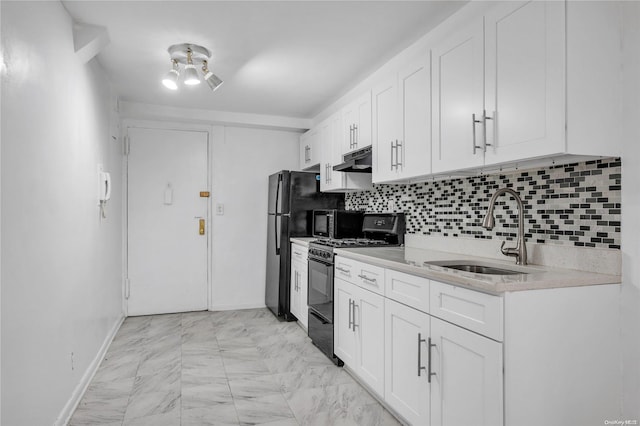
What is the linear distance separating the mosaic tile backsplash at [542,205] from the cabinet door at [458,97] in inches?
15.1

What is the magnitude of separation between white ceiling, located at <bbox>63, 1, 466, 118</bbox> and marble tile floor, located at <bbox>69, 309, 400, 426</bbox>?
93.4 inches

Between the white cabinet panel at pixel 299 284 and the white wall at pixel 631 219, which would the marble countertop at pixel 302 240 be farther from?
the white wall at pixel 631 219

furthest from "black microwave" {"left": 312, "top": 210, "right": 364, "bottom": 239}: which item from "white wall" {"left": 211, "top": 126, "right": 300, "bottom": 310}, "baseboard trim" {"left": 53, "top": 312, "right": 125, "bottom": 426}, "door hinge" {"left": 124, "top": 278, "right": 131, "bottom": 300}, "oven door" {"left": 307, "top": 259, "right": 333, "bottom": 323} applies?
"door hinge" {"left": 124, "top": 278, "right": 131, "bottom": 300}

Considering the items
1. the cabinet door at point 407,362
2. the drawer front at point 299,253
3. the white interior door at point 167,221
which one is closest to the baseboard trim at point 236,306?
the white interior door at point 167,221

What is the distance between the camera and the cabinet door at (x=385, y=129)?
2.74 metres

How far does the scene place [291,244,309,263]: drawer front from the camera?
384 cm

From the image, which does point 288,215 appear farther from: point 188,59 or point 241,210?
point 188,59

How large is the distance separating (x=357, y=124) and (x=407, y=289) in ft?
5.58

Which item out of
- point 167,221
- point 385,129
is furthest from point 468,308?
point 167,221

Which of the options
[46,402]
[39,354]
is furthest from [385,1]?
[46,402]

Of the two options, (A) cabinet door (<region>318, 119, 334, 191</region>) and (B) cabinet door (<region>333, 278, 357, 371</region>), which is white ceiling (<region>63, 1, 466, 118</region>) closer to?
(A) cabinet door (<region>318, 119, 334, 191</region>)

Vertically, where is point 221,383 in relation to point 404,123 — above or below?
below

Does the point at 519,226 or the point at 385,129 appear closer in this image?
the point at 519,226

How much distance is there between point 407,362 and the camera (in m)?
2.09
